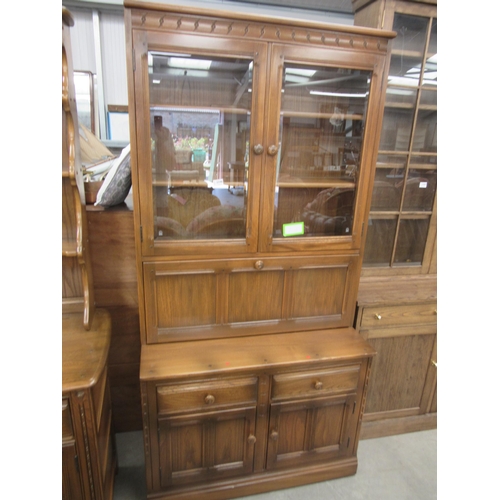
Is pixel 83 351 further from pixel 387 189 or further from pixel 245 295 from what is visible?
pixel 387 189

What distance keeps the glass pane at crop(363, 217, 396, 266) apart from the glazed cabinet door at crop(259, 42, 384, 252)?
37 centimetres

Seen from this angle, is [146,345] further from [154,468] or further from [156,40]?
[156,40]

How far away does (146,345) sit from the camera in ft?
4.87

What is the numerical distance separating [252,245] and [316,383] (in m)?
0.66

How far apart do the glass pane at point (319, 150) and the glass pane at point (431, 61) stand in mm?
512

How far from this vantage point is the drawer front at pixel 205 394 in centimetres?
136

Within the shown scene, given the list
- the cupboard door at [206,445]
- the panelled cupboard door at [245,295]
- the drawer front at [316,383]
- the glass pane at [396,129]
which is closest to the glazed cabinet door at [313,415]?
the drawer front at [316,383]

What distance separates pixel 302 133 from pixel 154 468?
1.55m

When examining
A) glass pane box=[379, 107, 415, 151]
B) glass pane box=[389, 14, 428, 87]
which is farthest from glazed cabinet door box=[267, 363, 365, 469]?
glass pane box=[389, 14, 428, 87]

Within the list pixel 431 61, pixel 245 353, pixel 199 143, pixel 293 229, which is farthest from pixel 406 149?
pixel 245 353

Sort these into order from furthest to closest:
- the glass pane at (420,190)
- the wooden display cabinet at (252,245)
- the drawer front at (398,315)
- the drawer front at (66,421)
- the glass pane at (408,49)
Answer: the glass pane at (420,190), the drawer front at (398,315), the glass pane at (408,49), the wooden display cabinet at (252,245), the drawer front at (66,421)

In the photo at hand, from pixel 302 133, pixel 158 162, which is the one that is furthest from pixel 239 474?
pixel 302 133

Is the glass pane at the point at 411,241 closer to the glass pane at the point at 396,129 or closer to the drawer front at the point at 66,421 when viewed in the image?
the glass pane at the point at 396,129

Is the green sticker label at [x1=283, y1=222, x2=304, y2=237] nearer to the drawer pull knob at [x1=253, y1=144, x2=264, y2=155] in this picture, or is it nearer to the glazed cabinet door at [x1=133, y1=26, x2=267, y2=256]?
the glazed cabinet door at [x1=133, y1=26, x2=267, y2=256]
